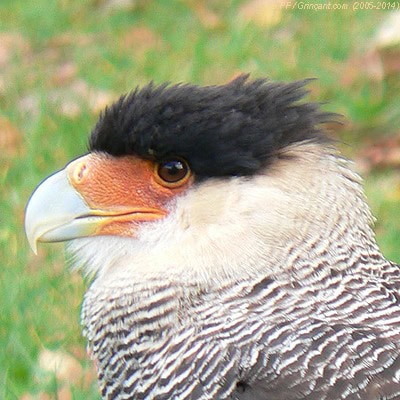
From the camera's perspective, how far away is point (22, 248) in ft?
17.3

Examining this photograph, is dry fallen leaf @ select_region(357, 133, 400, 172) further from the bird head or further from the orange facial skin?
the orange facial skin

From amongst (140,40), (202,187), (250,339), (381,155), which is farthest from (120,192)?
(140,40)

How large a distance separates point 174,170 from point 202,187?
100 mm

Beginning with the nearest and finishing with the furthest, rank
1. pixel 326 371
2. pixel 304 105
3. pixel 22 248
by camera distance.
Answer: pixel 326 371
pixel 304 105
pixel 22 248

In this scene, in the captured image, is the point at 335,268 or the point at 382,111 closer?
the point at 335,268

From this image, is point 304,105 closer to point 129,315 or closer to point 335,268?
point 335,268

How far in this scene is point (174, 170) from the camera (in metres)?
3.47

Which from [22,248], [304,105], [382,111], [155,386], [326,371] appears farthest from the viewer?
[382,111]

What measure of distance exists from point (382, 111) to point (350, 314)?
11.3 ft

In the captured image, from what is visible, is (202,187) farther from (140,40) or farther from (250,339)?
(140,40)

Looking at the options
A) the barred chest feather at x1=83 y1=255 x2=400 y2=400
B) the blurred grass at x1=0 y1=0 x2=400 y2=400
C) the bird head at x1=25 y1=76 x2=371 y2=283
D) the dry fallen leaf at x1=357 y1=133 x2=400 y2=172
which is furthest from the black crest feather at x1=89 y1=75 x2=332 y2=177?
the dry fallen leaf at x1=357 y1=133 x2=400 y2=172

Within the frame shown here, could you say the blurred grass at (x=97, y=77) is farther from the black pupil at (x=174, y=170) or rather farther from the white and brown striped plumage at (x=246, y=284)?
the black pupil at (x=174, y=170)

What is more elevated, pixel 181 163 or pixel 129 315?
pixel 181 163

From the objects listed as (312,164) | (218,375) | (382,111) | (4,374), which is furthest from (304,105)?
(382,111)
